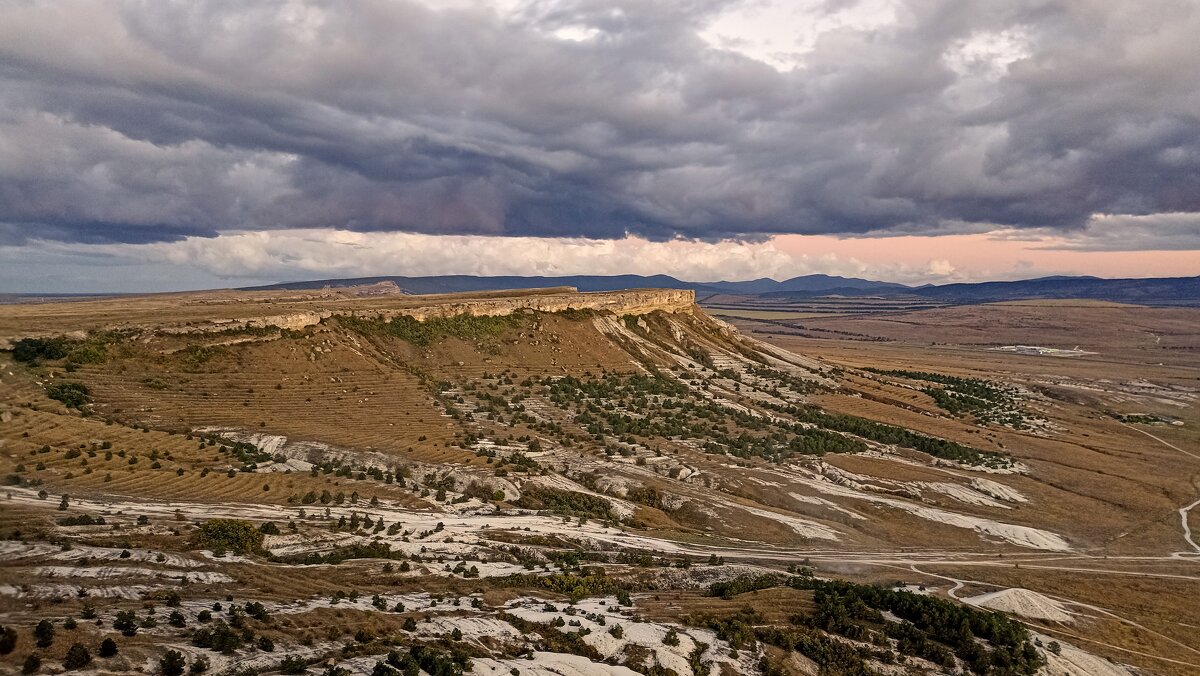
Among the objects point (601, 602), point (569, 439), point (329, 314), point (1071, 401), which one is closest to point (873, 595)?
point (601, 602)

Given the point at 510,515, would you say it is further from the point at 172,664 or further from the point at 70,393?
the point at 70,393

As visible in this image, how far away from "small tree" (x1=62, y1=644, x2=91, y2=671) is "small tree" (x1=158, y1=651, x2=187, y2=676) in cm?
177

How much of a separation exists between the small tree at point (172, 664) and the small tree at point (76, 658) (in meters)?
1.77

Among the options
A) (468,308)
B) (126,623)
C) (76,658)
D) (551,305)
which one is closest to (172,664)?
(76,658)

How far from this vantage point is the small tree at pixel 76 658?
17422 mm

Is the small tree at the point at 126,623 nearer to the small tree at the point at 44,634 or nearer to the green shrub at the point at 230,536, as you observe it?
the small tree at the point at 44,634

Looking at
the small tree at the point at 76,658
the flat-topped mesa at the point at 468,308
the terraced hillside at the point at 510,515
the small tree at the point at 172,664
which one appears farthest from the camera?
the flat-topped mesa at the point at 468,308

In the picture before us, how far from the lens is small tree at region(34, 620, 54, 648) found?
18.0 meters

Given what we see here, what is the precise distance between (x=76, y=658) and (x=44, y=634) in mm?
1563

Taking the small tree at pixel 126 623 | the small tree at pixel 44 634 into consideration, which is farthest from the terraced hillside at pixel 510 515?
the small tree at pixel 126 623

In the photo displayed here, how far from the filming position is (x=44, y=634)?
18219 millimetres

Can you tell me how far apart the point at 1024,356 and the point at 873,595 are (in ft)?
658

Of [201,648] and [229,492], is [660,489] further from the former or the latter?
[201,648]

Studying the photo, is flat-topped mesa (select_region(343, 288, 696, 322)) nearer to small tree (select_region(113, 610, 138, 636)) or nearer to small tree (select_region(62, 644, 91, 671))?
small tree (select_region(113, 610, 138, 636))
